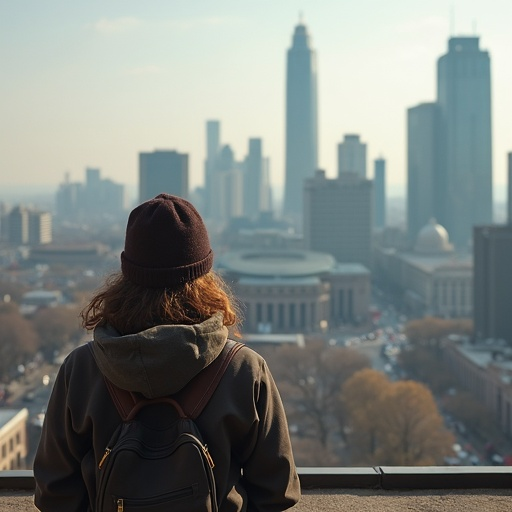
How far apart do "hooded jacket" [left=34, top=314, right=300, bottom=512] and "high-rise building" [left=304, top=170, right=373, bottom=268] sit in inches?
2718

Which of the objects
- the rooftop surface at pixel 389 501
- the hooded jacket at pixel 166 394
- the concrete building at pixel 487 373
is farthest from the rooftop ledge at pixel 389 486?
the concrete building at pixel 487 373

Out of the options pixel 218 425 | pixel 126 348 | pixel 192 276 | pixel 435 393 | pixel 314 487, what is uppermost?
pixel 192 276

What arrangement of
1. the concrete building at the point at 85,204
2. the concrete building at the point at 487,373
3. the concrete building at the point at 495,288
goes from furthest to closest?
1. the concrete building at the point at 85,204
2. the concrete building at the point at 495,288
3. the concrete building at the point at 487,373

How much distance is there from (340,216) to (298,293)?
24022 millimetres

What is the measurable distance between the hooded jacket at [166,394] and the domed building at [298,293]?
1667 inches

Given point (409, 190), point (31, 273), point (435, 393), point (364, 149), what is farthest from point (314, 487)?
point (364, 149)

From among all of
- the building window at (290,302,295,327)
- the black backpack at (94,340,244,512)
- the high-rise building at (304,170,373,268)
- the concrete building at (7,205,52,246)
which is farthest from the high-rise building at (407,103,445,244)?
the black backpack at (94,340,244,512)

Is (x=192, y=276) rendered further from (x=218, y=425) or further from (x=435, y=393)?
(x=435, y=393)

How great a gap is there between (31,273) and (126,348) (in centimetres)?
7858

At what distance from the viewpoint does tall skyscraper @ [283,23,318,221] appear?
158m

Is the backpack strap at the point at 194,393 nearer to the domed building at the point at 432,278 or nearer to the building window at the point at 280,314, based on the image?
the building window at the point at 280,314

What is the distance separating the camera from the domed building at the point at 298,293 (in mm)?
50312

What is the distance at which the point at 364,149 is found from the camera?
128500mm

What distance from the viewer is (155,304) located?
2.50m
